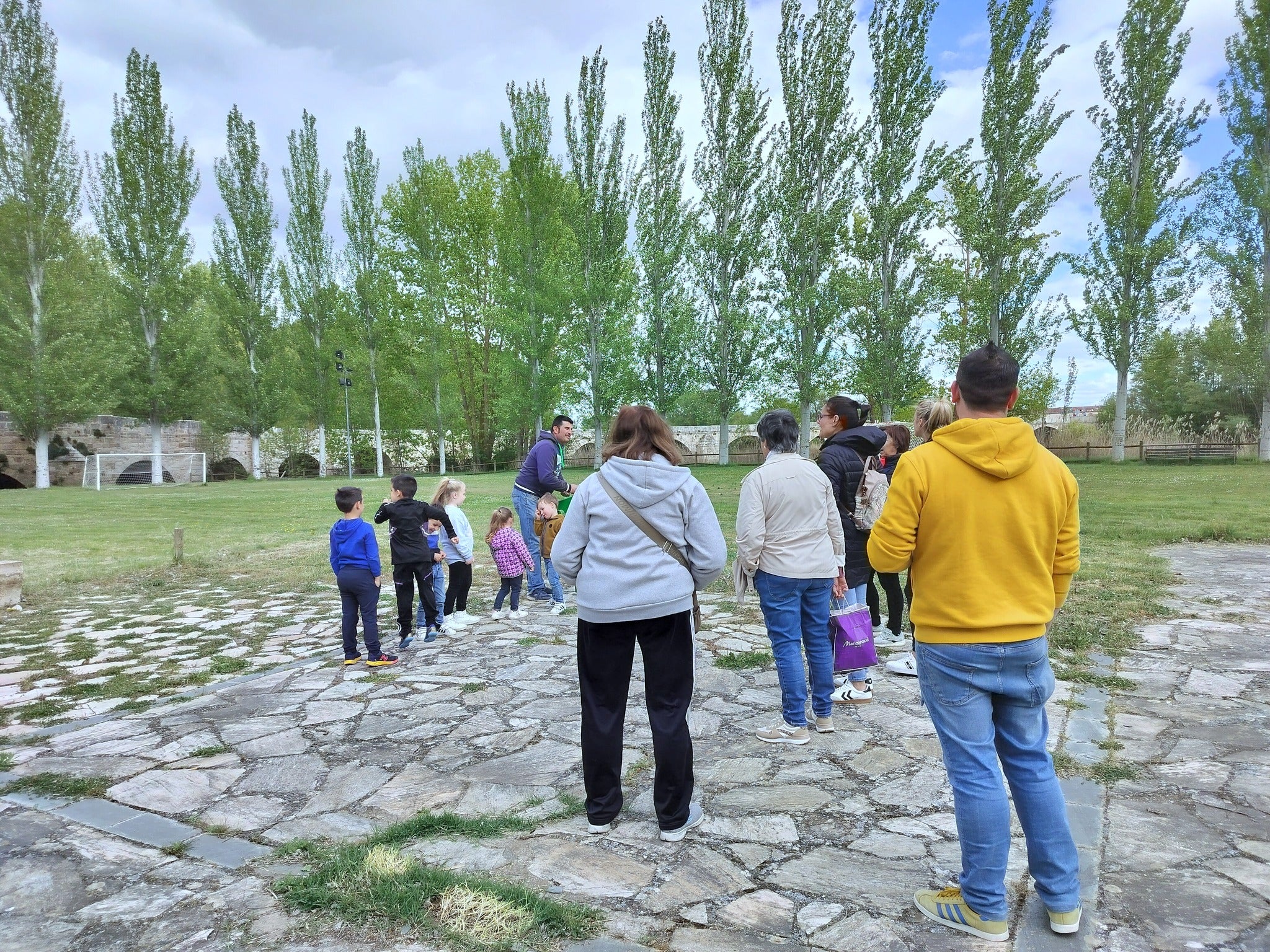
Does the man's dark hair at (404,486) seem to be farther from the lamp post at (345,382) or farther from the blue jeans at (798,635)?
the lamp post at (345,382)

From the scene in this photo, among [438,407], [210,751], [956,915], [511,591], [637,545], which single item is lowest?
[210,751]

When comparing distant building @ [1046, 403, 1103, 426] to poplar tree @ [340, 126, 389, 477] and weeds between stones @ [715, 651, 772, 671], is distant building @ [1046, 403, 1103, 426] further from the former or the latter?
weeds between stones @ [715, 651, 772, 671]

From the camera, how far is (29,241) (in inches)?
1135

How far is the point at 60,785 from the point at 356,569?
7.80ft

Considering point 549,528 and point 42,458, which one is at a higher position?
point 42,458

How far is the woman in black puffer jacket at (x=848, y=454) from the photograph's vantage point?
4.79m

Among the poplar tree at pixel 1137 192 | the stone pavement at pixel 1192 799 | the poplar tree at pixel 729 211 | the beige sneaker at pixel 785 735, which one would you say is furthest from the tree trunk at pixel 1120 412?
the beige sneaker at pixel 785 735

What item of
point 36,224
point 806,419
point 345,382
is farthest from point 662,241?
point 36,224

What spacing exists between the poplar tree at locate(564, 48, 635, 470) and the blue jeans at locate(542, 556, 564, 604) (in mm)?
22146

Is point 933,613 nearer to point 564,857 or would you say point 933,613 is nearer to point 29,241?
point 564,857

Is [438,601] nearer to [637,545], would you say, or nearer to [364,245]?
[637,545]

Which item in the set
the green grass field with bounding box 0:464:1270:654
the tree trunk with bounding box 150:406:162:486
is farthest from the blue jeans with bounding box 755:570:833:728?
the tree trunk with bounding box 150:406:162:486

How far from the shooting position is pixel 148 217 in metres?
32.3

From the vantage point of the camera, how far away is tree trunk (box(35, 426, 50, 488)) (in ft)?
98.4
